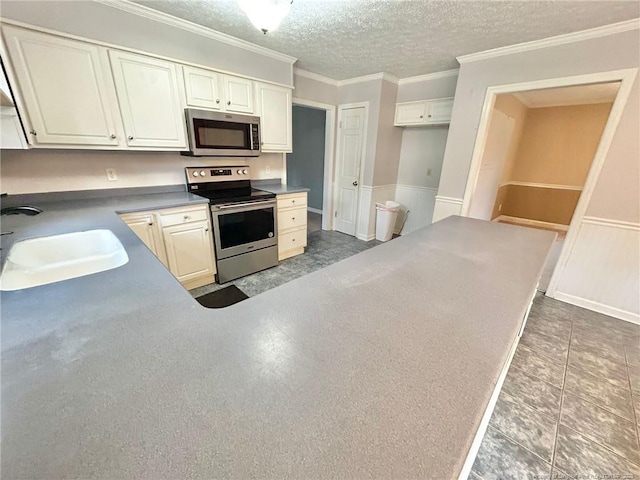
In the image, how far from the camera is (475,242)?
63.2 inches

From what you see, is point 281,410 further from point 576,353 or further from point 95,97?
point 95,97

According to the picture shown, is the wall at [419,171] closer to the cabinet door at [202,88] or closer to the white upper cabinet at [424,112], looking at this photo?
the white upper cabinet at [424,112]

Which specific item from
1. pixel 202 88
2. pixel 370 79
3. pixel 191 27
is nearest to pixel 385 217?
pixel 370 79

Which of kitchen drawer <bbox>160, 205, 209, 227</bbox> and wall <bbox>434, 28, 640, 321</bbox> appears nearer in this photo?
wall <bbox>434, 28, 640, 321</bbox>

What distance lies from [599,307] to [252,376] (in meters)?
3.40

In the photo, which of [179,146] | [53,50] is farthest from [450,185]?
[53,50]

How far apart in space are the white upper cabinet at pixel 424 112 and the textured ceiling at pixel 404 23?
0.64 metres

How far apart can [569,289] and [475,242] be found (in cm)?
192

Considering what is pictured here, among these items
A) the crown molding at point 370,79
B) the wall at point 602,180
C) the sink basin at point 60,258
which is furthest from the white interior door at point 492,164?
the sink basin at point 60,258

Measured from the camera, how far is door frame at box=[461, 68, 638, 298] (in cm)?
211

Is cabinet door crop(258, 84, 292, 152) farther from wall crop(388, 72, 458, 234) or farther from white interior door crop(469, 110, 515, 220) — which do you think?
white interior door crop(469, 110, 515, 220)

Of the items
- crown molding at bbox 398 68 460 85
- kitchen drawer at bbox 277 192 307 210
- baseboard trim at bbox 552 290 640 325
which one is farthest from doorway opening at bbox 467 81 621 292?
kitchen drawer at bbox 277 192 307 210

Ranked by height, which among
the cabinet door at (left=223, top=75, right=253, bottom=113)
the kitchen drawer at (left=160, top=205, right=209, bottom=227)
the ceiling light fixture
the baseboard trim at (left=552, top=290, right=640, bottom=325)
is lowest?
the baseboard trim at (left=552, top=290, right=640, bottom=325)

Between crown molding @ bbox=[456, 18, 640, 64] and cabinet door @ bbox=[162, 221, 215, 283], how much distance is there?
3270 mm
